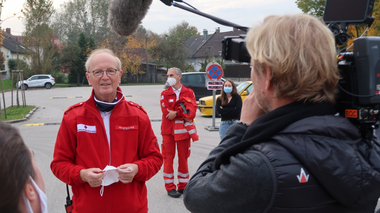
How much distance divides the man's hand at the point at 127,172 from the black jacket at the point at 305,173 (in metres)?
1.32

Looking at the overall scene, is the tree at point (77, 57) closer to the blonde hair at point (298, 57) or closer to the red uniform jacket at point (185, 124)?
the red uniform jacket at point (185, 124)

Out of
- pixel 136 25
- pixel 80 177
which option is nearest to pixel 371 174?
pixel 136 25

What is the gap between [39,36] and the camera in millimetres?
44625

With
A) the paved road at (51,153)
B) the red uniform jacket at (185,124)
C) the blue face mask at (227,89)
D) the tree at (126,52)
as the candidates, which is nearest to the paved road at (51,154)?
the paved road at (51,153)

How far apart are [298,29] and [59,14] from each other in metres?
65.2

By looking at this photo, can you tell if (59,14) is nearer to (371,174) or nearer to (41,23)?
(41,23)

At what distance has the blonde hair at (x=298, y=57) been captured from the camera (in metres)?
1.34

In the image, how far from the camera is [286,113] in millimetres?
1406

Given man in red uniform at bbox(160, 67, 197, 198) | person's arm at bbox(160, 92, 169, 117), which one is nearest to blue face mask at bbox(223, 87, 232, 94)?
man in red uniform at bbox(160, 67, 197, 198)

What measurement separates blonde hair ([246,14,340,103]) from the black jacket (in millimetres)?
128

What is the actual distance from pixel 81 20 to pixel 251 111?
63.0 metres

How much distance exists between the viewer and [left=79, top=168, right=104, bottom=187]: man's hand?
8.29 ft

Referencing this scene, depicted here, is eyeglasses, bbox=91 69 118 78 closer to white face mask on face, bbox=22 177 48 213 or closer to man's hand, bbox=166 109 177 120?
white face mask on face, bbox=22 177 48 213

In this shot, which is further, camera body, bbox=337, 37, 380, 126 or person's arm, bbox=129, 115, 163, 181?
person's arm, bbox=129, 115, 163, 181
